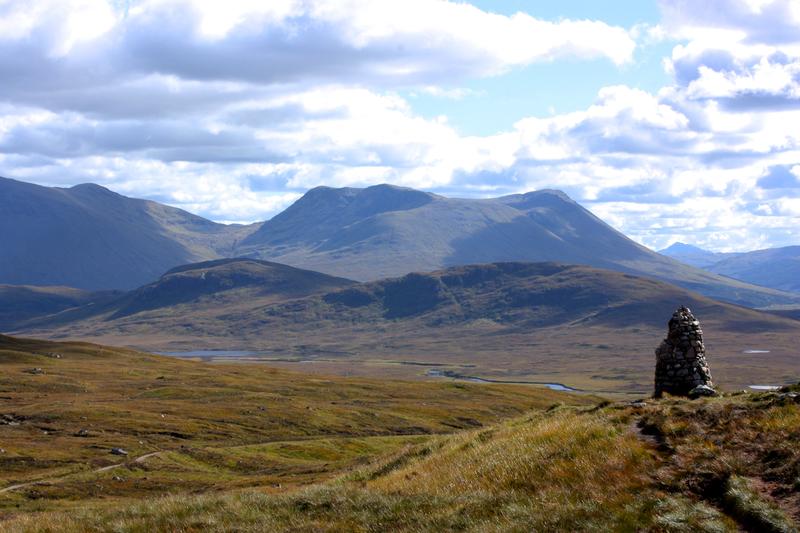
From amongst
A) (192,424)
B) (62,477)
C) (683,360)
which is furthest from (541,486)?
(192,424)

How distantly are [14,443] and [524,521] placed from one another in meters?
77.7

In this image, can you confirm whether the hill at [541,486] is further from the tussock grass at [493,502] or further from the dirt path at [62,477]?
the dirt path at [62,477]

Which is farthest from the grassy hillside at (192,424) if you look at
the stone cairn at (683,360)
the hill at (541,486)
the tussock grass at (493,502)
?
the stone cairn at (683,360)

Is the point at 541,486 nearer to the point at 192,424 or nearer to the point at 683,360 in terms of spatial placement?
the point at 683,360

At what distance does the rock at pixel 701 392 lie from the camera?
35753 mm

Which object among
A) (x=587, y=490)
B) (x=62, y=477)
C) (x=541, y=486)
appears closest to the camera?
(x=587, y=490)

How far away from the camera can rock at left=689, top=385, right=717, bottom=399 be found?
35753 millimetres

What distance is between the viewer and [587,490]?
24.3 m

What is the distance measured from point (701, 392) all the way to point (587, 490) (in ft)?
44.9

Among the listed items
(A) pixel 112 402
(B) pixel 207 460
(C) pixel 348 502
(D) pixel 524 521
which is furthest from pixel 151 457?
(D) pixel 524 521

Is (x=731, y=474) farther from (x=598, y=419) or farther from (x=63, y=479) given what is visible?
(x=63, y=479)

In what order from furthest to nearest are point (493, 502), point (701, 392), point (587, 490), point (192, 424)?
point (192, 424), point (701, 392), point (587, 490), point (493, 502)

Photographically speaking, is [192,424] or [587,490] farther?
[192,424]

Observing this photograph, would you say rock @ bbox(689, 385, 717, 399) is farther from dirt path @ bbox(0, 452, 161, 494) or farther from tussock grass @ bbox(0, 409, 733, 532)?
dirt path @ bbox(0, 452, 161, 494)
